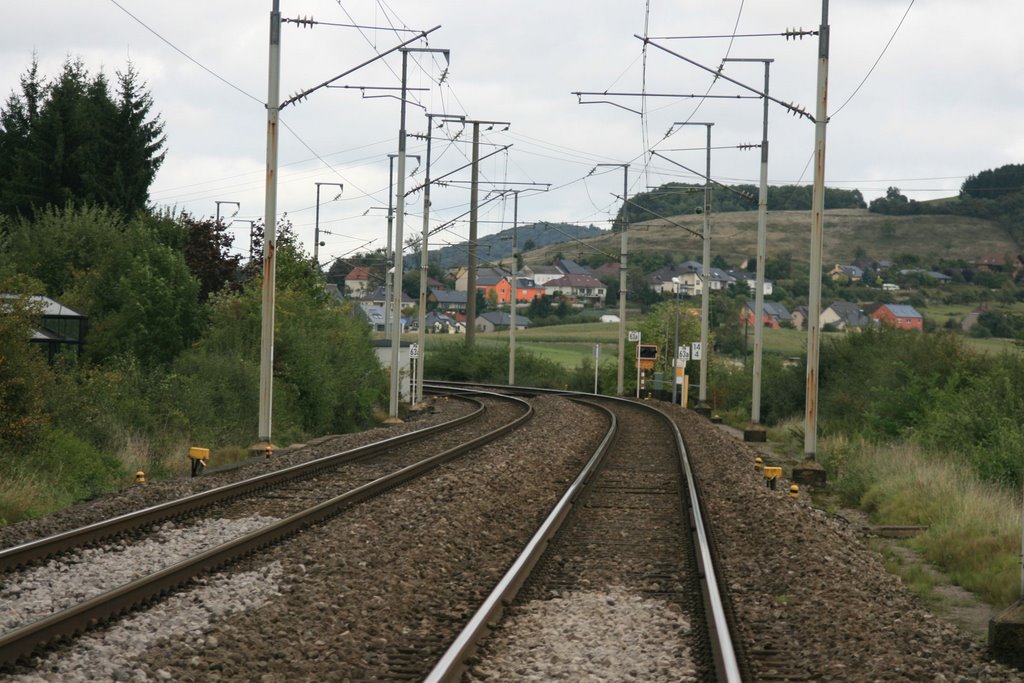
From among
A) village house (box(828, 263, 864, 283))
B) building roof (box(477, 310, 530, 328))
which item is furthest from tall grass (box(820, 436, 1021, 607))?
village house (box(828, 263, 864, 283))

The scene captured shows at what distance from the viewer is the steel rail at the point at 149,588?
8000mm

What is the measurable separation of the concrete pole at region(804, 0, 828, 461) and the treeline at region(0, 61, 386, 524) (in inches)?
459

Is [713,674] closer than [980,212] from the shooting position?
Yes

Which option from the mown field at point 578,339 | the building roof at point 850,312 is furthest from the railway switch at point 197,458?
the building roof at point 850,312

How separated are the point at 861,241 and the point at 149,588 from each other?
179m

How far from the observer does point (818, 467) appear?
23.0m

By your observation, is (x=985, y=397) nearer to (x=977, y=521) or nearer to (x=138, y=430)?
(x=977, y=521)

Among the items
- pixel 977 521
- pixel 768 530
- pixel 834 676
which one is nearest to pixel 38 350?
pixel 768 530

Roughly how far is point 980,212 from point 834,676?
179 m

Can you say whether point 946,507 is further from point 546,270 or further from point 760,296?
point 546,270

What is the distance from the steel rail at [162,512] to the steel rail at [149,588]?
1.51 meters

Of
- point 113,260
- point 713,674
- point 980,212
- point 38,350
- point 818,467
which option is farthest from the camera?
point 980,212

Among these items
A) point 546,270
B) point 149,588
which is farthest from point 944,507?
point 546,270

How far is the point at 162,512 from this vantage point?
14.3 meters
